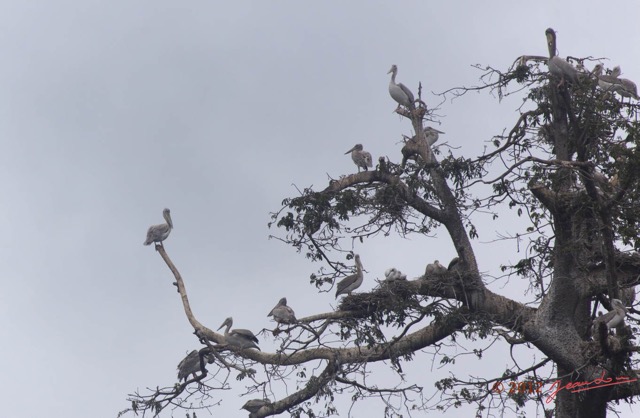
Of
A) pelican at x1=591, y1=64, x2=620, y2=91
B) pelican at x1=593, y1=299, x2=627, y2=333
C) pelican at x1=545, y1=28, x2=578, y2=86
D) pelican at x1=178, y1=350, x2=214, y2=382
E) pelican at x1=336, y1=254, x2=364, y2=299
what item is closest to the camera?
pelican at x1=593, y1=299, x2=627, y2=333

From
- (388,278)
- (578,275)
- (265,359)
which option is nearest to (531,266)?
(578,275)

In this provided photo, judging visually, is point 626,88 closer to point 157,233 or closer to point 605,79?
point 605,79

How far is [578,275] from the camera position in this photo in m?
20.8

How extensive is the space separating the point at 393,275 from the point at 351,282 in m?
1.25

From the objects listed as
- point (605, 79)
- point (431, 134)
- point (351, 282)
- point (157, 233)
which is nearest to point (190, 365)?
point (351, 282)

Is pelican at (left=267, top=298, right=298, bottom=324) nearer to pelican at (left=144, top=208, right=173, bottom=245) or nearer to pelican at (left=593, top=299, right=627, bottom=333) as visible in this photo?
pelican at (left=144, top=208, right=173, bottom=245)

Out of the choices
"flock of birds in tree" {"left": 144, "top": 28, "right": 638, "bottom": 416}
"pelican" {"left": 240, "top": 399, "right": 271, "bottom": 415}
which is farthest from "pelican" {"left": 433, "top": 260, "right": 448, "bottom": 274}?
"pelican" {"left": 240, "top": 399, "right": 271, "bottom": 415}

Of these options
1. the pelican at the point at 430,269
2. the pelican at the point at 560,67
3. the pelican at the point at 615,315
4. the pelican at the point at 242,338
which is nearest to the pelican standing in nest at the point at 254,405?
the pelican at the point at 242,338

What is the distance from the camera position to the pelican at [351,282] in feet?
76.4

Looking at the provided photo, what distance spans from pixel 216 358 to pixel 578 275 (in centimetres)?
650

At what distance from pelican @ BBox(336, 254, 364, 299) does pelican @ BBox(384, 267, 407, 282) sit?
0.80 meters

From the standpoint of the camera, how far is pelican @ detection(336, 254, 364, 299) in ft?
76.4

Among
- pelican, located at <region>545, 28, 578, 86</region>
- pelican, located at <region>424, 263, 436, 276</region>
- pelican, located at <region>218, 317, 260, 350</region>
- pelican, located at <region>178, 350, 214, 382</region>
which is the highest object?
pelican, located at <region>545, 28, 578, 86</region>

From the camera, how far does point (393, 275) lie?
2247 centimetres
